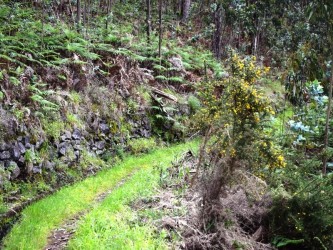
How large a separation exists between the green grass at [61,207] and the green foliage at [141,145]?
1.39 m

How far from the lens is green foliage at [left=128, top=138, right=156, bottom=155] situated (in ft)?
44.9

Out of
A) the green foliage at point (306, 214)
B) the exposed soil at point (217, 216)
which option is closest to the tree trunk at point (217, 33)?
the exposed soil at point (217, 216)

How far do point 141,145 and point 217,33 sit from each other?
1211 centimetres

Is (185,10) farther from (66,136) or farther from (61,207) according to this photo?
(61,207)

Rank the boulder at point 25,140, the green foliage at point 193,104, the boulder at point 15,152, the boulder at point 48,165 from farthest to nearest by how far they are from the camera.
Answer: the green foliage at point 193,104
the boulder at point 48,165
the boulder at point 25,140
the boulder at point 15,152

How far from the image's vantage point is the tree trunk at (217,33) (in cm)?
2291

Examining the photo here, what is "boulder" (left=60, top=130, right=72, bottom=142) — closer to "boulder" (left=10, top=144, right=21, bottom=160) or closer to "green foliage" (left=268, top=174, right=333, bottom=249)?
"boulder" (left=10, top=144, right=21, bottom=160)

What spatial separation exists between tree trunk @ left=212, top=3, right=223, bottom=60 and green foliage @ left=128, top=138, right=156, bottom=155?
10830 millimetres

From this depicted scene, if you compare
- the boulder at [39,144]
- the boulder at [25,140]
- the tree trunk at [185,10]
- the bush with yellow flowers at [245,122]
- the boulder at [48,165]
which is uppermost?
the tree trunk at [185,10]

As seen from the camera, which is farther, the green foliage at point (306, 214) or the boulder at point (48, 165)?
the boulder at point (48, 165)

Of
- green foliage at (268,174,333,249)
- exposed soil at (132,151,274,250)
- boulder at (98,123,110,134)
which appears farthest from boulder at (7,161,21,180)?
green foliage at (268,174,333,249)

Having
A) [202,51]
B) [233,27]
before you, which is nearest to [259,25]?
[233,27]

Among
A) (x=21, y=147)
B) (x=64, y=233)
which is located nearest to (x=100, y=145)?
(x=21, y=147)

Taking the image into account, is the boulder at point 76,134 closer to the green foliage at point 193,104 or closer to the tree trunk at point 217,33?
the green foliage at point 193,104
